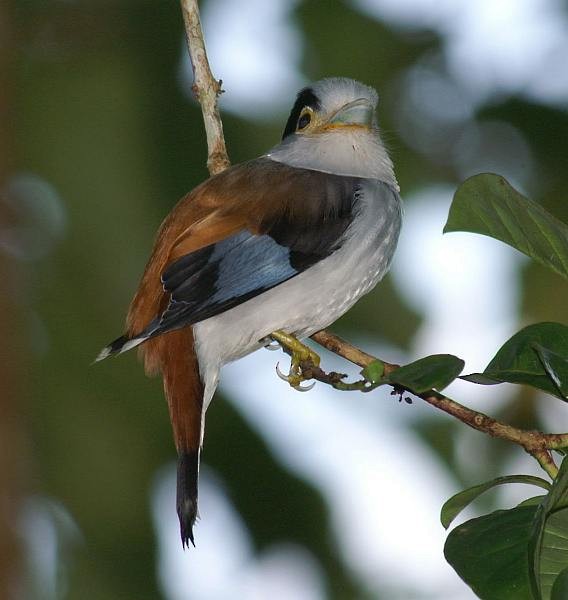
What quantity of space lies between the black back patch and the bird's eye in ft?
0.08

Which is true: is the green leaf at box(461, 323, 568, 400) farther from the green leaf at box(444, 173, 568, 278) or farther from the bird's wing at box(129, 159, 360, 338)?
the bird's wing at box(129, 159, 360, 338)

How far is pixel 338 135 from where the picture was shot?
4.02m

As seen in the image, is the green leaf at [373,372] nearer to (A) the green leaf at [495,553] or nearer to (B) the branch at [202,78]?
(A) the green leaf at [495,553]

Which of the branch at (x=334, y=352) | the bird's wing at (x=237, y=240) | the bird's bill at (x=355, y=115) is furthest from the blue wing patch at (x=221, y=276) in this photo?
the bird's bill at (x=355, y=115)

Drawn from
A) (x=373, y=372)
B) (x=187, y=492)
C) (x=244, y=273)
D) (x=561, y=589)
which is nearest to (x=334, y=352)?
(x=244, y=273)

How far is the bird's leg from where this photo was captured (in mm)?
3461

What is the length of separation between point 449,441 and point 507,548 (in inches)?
71.4

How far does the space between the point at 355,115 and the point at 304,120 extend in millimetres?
206

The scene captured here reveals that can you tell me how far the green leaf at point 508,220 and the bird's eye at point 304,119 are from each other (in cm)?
171

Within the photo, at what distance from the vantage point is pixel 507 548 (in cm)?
227

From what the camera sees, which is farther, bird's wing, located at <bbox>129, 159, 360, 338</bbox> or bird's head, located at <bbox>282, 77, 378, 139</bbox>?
bird's head, located at <bbox>282, 77, 378, 139</bbox>

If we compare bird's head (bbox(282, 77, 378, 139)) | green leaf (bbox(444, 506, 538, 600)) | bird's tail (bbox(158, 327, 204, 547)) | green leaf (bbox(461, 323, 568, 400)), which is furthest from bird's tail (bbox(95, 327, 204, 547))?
bird's head (bbox(282, 77, 378, 139))

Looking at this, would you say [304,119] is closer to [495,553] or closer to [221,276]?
[221,276]

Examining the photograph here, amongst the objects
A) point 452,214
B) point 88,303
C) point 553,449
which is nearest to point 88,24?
point 88,303
